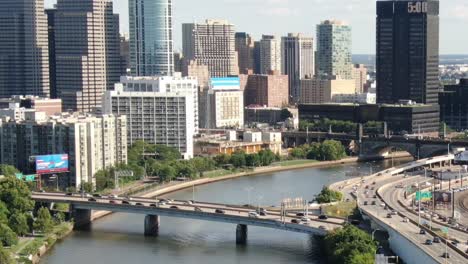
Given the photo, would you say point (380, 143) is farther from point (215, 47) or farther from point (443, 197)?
point (215, 47)

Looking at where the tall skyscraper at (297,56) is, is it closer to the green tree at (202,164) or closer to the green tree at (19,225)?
the green tree at (202,164)

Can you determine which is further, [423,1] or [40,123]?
[423,1]

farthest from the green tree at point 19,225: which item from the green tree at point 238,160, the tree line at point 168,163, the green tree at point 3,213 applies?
the green tree at point 238,160

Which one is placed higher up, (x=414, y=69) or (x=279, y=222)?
(x=414, y=69)

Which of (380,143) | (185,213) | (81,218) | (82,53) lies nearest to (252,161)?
(380,143)

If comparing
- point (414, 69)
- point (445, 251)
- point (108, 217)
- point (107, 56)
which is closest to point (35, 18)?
point (107, 56)

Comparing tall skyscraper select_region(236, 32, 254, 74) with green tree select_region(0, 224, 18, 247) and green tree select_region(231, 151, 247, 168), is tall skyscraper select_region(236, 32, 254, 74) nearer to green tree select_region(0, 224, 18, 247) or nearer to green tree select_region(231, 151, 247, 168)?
green tree select_region(231, 151, 247, 168)

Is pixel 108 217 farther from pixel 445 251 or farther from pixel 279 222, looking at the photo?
pixel 445 251
